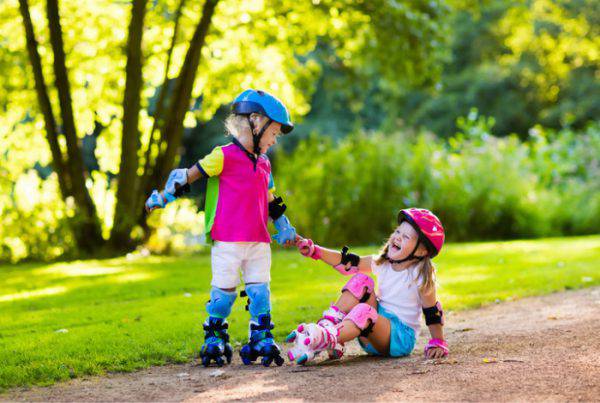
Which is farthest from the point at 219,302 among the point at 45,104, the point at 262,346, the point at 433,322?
the point at 45,104

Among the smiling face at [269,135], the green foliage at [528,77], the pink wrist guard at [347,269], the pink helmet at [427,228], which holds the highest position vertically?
the green foliage at [528,77]

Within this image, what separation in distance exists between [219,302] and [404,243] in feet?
3.82

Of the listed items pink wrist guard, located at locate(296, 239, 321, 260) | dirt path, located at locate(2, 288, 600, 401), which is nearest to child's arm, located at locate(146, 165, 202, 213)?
pink wrist guard, located at locate(296, 239, 321, 260)

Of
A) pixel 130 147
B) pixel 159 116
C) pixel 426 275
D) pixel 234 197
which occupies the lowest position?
pixel 426 275

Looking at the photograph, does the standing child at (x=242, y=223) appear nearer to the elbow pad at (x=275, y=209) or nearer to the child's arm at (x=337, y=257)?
the elbow pad at (x=275, y=209)

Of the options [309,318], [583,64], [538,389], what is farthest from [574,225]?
[583,64]

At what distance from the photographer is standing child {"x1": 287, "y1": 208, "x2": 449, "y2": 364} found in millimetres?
4934

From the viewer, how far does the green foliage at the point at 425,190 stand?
1364 cm

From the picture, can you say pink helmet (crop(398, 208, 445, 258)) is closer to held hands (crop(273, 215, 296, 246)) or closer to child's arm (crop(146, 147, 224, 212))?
held hands (crop(273, 215, 296, 246))

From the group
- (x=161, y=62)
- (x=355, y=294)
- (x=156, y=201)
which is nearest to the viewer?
(x=156, y=201)

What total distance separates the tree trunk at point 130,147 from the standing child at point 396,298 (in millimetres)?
7371

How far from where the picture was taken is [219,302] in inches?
194

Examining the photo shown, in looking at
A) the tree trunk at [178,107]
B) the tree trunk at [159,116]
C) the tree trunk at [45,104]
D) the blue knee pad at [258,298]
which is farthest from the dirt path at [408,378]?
the tree trunk at [45,104]

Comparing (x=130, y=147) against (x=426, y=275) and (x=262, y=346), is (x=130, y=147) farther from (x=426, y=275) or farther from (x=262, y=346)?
(x=426, y=275)
